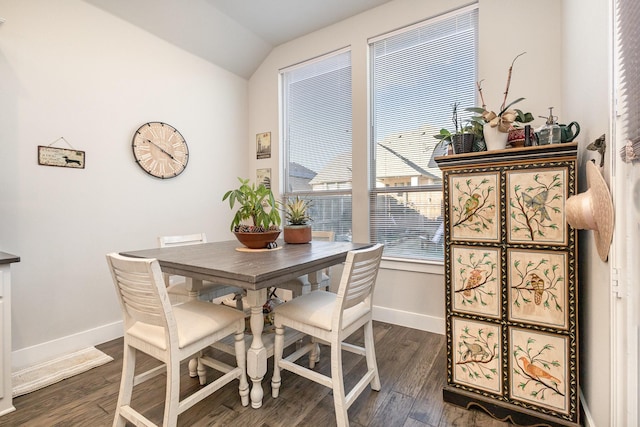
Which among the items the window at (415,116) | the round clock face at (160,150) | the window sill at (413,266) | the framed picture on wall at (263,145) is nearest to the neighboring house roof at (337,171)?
the window at (415,116)

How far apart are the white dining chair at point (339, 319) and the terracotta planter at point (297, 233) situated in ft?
1.69

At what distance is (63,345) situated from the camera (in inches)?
91.9

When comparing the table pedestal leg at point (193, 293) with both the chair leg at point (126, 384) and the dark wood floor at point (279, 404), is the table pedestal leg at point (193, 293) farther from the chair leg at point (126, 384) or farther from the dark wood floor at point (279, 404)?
the chair leg at point (126, 384)

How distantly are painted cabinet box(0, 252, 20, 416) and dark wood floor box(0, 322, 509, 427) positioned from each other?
77 millimetres

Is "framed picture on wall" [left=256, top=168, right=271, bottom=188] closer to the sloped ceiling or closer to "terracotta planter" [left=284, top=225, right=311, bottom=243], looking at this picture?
the sloped ceiling

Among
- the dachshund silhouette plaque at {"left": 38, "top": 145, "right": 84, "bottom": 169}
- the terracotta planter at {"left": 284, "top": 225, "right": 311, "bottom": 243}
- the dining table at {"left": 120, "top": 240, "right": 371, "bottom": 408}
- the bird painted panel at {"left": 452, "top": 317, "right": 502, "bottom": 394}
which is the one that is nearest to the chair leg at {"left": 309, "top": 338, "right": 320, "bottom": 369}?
Result: the dining table at {"left": 120, "top": 240, "right": 371, "bottom": 408}

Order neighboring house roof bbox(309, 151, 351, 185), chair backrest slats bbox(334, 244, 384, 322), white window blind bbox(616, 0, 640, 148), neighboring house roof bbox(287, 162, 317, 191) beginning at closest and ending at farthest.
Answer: white window blind bbox(616, 0, 640, 148) → chair backrest slats bbox(334, 244, 384, 322) → neighboring house roof bbox(309, 151, 351, 185) → neighboring house roof bbox(287, 162, 317, 191)

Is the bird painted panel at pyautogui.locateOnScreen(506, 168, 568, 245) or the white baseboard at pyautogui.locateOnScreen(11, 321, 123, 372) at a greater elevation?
the bird painted panel at pyautogui.locateOnScreen(506, 168, 568, 245)

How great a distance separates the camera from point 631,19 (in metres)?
0.85

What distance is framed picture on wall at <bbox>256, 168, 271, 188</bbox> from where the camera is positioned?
3789 millimetres

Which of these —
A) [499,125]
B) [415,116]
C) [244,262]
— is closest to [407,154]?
[415,116]

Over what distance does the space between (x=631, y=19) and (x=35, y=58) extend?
333 cm

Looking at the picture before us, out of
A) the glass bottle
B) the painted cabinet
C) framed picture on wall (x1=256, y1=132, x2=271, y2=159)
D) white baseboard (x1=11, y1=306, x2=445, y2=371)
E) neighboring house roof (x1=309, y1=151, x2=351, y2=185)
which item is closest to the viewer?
the glass bottle

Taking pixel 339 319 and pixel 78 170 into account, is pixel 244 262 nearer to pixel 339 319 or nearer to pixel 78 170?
pixel 339 319
